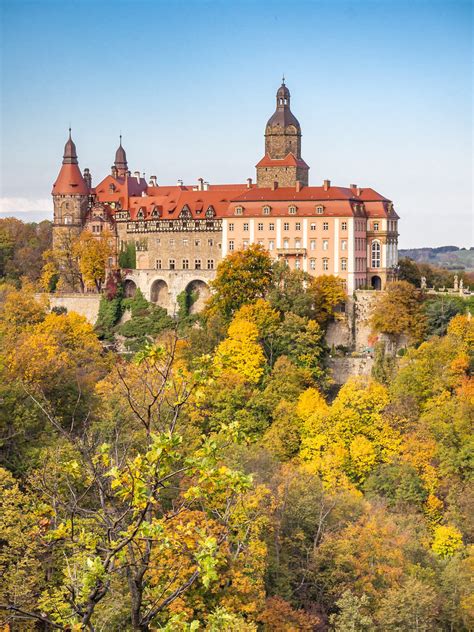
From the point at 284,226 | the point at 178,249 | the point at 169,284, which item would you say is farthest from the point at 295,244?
the point at 169,284

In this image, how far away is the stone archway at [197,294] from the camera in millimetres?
55062

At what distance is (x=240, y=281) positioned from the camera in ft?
159

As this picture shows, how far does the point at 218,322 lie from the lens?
4709 centimetres

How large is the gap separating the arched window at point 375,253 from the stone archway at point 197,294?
28.9 feet

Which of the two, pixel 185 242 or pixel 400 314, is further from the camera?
pixel 185 242

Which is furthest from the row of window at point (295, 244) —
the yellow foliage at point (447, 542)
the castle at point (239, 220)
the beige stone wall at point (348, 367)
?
the yellow foliage at point (447, 542)

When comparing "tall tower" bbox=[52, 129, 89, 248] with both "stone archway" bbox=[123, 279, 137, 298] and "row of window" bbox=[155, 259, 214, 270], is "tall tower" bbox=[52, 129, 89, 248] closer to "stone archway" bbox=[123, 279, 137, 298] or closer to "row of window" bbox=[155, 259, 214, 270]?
"stone archway" bbox=[123, 279, 137, 298]

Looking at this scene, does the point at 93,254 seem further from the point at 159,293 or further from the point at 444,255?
the point at 444,255

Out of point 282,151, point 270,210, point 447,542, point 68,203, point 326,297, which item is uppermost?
point 282,151

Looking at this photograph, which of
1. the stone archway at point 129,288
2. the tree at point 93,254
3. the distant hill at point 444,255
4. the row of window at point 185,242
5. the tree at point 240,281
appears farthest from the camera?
the distant hill at point 444,255

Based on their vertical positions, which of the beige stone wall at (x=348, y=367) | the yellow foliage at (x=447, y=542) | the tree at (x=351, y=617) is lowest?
the yellow foliage at (x=447, y=542)

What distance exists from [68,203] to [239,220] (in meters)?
11.5

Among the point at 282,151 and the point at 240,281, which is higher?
the point at 282,151

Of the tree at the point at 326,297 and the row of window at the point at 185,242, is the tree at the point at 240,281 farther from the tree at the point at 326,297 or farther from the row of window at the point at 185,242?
the row of window at the point at 185,242
